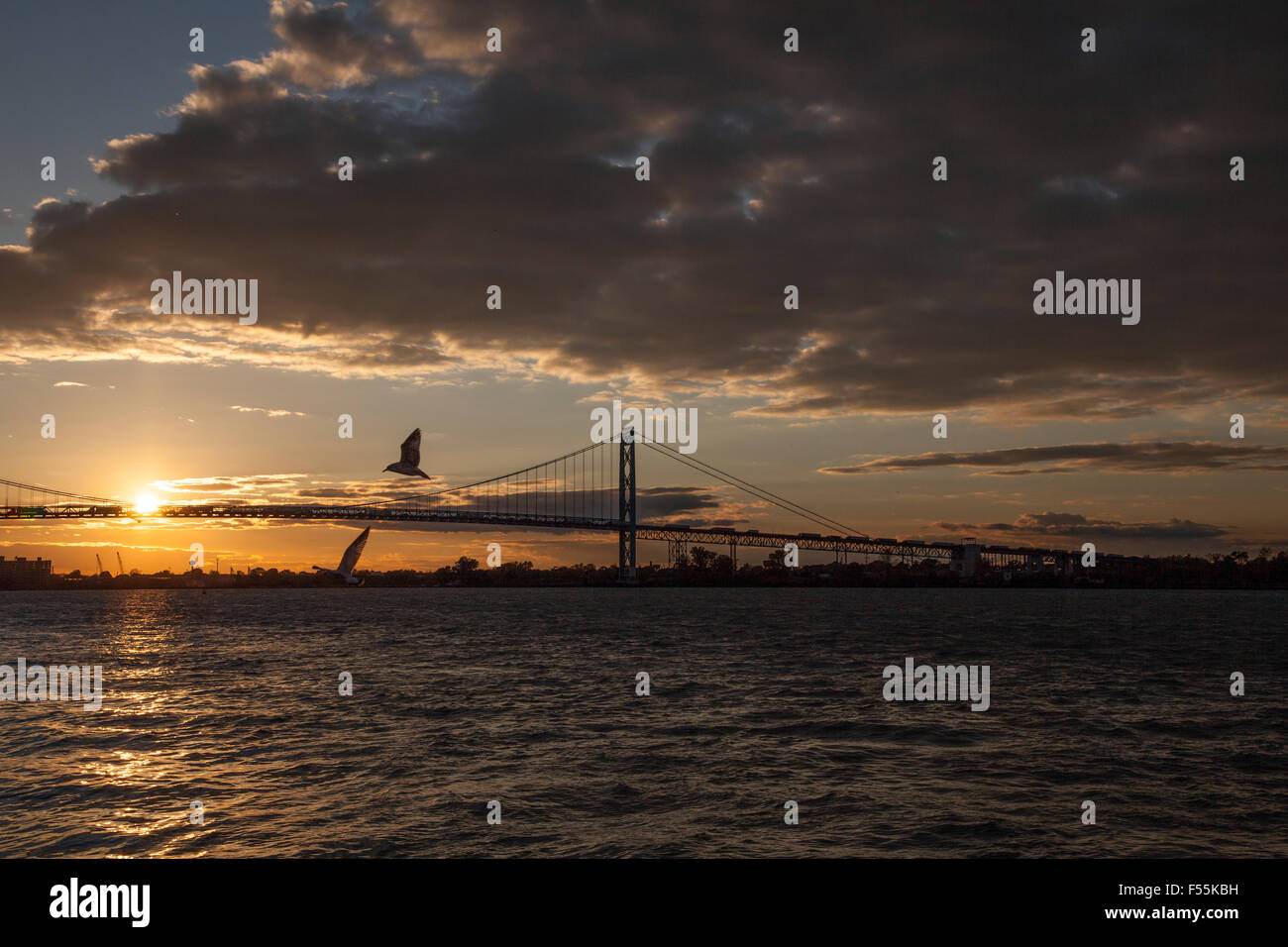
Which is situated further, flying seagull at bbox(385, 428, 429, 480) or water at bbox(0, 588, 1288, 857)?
Answer: flying seagull at bbox(385, 428, 429, 480)

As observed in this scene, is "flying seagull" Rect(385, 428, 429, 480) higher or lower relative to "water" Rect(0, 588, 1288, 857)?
higher

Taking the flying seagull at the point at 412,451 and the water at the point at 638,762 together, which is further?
the flying seagull at the point at 412,451

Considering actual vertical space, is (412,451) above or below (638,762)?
above

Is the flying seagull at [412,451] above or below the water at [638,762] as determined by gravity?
above

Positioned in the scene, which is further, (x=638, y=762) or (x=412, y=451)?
(x=412, y=451)
